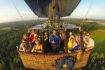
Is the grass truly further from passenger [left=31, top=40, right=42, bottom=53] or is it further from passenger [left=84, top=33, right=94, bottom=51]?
passenger [left=31, top=40, right=42, bottom=53]

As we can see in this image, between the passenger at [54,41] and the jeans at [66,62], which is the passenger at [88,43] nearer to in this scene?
the jeans at [66,62]

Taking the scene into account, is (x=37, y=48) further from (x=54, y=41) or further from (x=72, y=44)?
(x=72, y=44)

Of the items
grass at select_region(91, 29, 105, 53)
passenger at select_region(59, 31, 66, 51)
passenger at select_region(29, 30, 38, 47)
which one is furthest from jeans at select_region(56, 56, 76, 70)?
grass at select_region(91, 29, 105, 53)

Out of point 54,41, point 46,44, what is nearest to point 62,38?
point 54,41

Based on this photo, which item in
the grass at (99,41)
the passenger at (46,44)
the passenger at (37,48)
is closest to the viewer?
the passenger at (37,48)

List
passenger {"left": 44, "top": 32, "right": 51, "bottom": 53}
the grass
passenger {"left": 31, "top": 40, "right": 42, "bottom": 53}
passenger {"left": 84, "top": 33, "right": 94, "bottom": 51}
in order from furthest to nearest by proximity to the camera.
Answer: the grass < passenger {"left": 84, "top": 33, "right": 94, "bottom": 51} < passenger {"left": 44, "top": 32, "right": 51, "bottom": 53} < passenger {"left": 31, "top": 40, "right": 42, "bottom": 53}

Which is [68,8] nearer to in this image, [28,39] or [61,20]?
[61,20]

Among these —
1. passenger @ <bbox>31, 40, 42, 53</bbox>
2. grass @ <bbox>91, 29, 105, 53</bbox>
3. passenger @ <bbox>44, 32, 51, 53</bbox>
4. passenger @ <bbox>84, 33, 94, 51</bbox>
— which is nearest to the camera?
passenger @ <bbox>31, 40, 42, 53</bbox>

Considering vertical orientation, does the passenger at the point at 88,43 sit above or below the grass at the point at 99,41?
above

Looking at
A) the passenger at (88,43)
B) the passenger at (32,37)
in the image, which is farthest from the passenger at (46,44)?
the passenger at (88,43)

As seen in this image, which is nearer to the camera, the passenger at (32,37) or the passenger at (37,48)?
the passenger at (37,48)

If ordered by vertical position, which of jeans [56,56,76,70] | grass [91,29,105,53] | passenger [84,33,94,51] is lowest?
grass [91,29,105,53]

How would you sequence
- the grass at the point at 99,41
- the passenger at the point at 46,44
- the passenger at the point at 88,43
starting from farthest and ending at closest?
the grass at the point at 99,41
the passenger at the point at 88,43
the passenger at the point at 46,44
